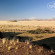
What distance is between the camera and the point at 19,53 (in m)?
9.36

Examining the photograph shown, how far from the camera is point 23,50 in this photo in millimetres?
9906

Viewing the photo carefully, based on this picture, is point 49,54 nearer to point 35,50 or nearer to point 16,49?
point 35,50

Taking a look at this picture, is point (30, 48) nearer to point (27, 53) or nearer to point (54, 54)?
point (27, 53)

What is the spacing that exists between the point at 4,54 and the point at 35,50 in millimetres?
2517

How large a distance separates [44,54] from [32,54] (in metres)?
0.94

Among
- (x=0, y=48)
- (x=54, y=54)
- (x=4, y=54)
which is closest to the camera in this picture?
(x=4, y=54)

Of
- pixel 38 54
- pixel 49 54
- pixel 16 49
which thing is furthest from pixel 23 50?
pixel 49 54

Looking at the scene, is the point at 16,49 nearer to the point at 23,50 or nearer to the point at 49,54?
the point at 23,50

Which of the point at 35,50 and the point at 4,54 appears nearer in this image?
the point at 4,54

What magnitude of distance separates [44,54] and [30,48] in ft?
4.59

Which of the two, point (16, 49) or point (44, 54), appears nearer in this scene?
point (44, 54)

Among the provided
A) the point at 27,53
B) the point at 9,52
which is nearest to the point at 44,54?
the point at 27,53

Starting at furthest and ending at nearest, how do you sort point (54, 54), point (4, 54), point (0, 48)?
point (0, 48)
point (54, 54)
point (4, 54)

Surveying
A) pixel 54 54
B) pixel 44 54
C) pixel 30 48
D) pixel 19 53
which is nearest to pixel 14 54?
pixel 19 53
